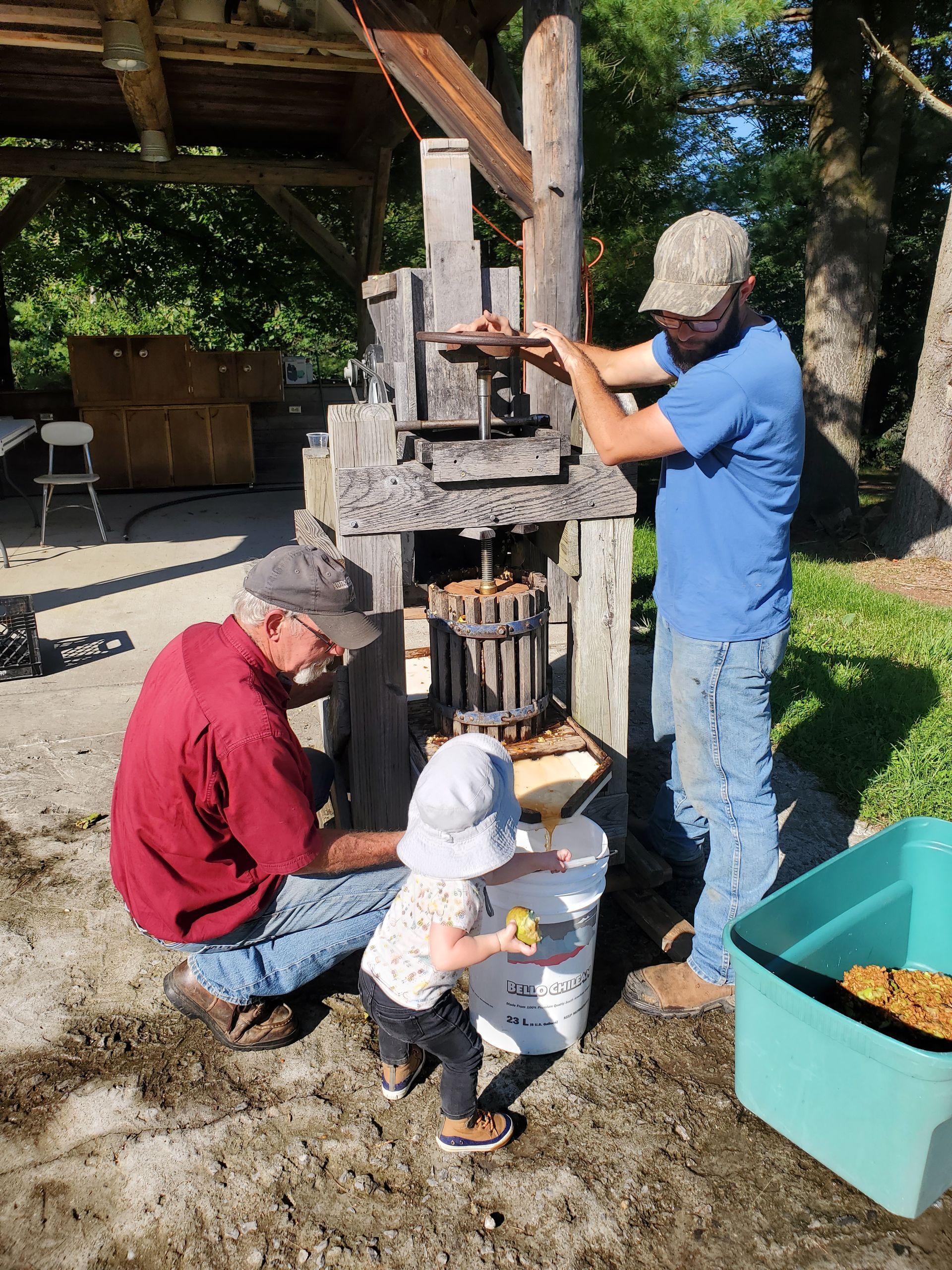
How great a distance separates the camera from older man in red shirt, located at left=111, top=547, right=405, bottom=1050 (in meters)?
2.19

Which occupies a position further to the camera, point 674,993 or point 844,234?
point 844,234

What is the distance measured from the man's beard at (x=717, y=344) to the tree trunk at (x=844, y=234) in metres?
7.18

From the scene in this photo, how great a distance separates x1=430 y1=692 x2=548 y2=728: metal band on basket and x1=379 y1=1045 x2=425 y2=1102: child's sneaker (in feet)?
3.09

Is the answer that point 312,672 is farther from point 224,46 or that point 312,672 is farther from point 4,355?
point 4,355

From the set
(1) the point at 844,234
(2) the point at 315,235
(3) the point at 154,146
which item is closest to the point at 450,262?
(3) the point at 154,146

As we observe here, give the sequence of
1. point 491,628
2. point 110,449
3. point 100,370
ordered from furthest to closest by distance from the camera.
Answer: point 110,449 → point 100,370 → point 491,628

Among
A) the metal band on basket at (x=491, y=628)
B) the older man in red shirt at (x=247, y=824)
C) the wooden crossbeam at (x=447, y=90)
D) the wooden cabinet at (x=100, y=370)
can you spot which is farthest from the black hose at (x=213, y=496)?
the older man in red shirt at (x=247, y=824)

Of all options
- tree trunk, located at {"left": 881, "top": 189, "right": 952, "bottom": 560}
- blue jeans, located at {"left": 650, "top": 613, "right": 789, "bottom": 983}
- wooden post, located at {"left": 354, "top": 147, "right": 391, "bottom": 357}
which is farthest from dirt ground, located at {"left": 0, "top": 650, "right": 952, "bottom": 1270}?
wooden post, located at {"left": 354, "top": 147, "right": 391, "bottom": 357}

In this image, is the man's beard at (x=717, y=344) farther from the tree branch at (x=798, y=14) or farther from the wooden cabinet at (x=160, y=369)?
the wooden cabinet at (x=160, y=369)

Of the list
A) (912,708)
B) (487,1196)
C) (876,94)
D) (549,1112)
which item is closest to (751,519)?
(549,1112)

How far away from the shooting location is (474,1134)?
2.26m

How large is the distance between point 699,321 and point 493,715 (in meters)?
1.27

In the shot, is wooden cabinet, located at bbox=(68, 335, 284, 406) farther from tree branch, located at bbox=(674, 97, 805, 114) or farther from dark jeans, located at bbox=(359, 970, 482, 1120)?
dark jeans, located at bbox=(359, 970, 482, 1120)

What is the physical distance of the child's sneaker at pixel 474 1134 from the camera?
2.26m
